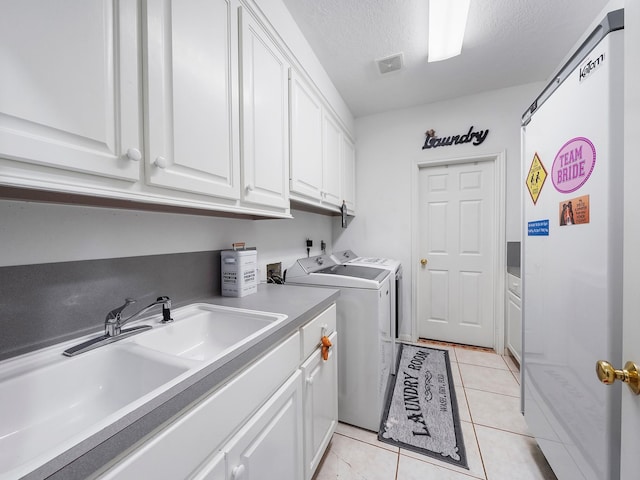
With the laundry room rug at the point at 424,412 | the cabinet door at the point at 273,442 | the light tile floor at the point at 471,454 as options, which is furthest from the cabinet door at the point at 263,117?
the laundry room rug at the point at 424,412

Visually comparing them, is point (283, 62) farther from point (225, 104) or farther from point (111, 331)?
point (111, 331)

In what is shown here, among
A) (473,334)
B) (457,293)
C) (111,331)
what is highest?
(111,331)

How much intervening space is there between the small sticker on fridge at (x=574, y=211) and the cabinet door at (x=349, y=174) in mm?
1742

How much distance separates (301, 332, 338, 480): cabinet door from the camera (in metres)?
1.14

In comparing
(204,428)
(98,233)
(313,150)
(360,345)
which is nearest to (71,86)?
(98,233)

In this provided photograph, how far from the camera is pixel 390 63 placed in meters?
2.07

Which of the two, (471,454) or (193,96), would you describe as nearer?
(193,96)

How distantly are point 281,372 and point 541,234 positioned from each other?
1.29m

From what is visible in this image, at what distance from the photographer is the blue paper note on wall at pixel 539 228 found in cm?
112

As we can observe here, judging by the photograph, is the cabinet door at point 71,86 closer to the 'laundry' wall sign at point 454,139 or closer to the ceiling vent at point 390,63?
the ceiling vent at point 390,63

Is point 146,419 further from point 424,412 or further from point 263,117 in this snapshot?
point 424,412

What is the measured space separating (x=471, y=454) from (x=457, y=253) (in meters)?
1.86

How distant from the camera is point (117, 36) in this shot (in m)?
0.70

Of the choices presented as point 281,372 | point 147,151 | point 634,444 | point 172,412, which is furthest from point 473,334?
point 147,151
